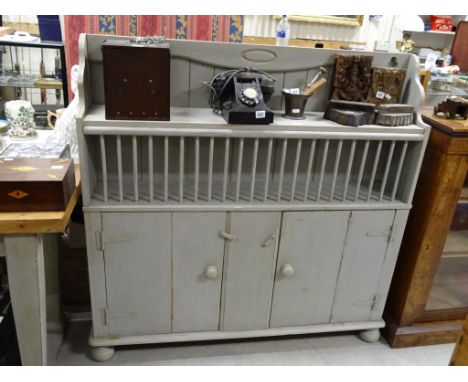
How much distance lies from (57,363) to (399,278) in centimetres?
→ 146

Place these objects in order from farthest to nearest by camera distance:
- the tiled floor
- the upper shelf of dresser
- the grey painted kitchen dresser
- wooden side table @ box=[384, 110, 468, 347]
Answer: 1. the tiled floor
2. wooden side table @ box=[384, 110, 468, 347]
3. the grey painted kitchen dresser
4. the upper shelf of dresser

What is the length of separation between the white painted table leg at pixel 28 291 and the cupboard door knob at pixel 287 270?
859mm

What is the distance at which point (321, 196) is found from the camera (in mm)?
1676

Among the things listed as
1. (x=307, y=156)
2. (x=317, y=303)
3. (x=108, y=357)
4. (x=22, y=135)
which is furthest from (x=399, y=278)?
(x=22, y=135)

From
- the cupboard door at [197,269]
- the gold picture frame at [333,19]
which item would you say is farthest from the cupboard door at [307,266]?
the gold picture frame at [333,19]

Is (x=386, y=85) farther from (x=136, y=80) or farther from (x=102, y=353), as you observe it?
(x=102, y=353)

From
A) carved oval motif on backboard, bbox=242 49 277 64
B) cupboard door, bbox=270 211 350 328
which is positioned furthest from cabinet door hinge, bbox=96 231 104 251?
carved oval motif on backboard, bbox=242 49 277 64

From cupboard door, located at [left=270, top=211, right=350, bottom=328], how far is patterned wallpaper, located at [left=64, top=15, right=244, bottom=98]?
2.12 metres

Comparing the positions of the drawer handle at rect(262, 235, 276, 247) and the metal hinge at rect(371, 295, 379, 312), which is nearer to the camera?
the drawer handle at rect(262, 235, 276, 247)

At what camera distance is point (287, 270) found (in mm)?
1674

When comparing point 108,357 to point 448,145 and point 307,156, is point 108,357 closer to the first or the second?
point 307,156

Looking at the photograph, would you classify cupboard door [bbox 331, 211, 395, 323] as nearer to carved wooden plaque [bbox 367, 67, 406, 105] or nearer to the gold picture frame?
carved wooden plaque [bbox 367, 67, 406, 105]

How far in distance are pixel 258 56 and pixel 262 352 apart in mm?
1203

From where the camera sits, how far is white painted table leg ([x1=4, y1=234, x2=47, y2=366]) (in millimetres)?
1292
